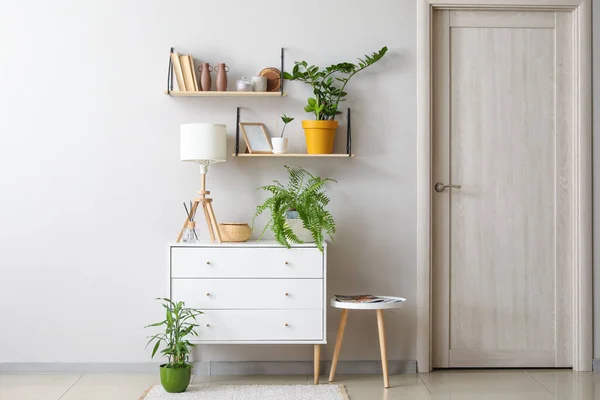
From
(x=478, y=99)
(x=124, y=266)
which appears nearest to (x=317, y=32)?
(x=478, y=99)

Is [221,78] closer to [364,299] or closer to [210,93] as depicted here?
[210,93]

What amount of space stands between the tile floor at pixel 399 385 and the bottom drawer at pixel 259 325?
0.31 m

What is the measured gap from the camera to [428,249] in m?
3.77

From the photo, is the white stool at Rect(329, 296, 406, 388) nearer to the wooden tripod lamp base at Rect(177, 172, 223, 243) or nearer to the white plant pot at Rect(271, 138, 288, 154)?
the wooden tripod lamp base at Rect(177, 172, 223, 243)

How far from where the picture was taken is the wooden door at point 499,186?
3.83 meters

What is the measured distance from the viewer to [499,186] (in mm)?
3840

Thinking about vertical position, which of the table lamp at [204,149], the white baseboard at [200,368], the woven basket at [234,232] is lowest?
the white baseboard at [200,368]

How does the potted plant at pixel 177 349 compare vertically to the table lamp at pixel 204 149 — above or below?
below

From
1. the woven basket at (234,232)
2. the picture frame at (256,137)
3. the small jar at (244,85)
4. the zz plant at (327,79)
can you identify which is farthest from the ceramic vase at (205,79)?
the woven basket at (234,232)

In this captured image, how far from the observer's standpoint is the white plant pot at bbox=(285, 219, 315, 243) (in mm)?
3494

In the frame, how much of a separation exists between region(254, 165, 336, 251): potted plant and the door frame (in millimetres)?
545

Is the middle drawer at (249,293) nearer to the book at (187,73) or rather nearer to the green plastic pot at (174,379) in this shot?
the green plastic pot at (174,379)

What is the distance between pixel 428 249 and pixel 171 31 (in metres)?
1.80

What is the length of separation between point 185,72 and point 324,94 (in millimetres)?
737
